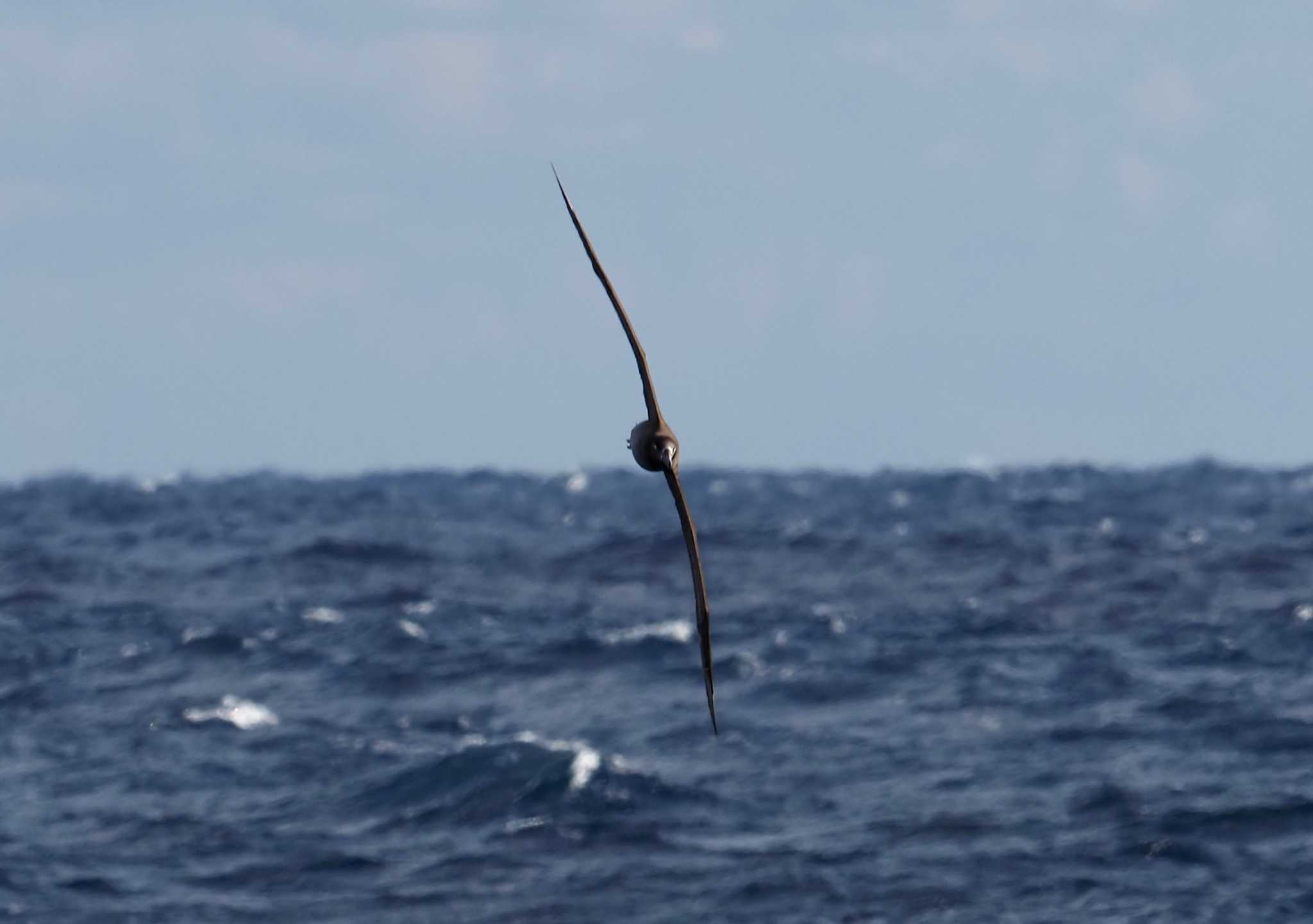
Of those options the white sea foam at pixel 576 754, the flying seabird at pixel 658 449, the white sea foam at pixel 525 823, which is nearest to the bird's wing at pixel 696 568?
the flying seabird at pixel 658 449

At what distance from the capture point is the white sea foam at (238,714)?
112ft

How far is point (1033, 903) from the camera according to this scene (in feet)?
75.9

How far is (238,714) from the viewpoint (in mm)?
34781

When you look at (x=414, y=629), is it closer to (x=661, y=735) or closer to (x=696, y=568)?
(x=661, y=735)

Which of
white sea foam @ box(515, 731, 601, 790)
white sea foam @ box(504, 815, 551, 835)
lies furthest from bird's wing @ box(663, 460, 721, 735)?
white sea foam @ box(515, 731, 601, 790)

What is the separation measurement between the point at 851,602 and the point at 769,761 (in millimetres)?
16571

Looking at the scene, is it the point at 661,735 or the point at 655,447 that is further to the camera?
the point at 661,735

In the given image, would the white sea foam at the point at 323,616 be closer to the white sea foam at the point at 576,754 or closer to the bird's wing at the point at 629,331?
the white sea foam at the point at 576,754

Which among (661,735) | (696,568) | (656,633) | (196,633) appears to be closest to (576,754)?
(661,735)

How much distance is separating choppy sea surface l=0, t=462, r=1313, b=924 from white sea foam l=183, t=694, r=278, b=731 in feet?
0.33

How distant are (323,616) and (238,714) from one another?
10.8 meters

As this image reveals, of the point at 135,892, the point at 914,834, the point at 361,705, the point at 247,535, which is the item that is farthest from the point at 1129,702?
the point at 247,535

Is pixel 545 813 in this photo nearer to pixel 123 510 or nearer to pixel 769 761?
pixel 769 761

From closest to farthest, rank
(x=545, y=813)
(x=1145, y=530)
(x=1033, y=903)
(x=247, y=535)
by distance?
(x=1033, y=903)
(x=545, y=813)
(x=1145, y=530)
(x=247, y=535)
